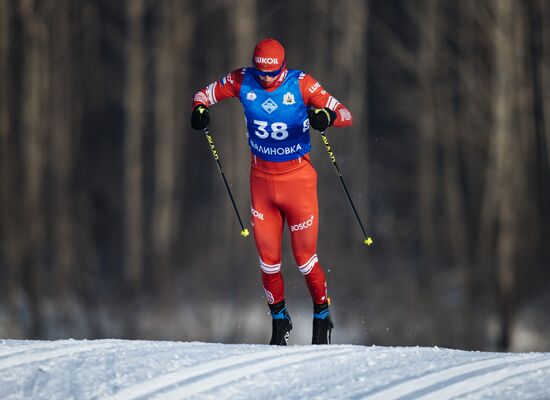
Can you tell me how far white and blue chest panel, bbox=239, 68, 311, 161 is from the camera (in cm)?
637

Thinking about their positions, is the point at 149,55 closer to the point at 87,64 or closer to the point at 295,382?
the point at 87,64

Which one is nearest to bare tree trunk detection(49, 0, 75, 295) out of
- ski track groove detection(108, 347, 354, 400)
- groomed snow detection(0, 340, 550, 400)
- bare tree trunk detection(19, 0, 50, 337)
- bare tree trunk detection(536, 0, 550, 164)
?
bare tree trunk detection(19, 0, 50, 337)

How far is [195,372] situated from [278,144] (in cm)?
182

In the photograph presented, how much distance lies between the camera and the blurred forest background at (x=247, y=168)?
16.0 metres

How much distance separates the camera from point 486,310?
16031mm

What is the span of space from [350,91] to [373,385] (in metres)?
13.4

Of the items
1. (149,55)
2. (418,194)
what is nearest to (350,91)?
(418,194)

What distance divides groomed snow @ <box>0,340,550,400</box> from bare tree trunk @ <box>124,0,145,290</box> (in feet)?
36.3

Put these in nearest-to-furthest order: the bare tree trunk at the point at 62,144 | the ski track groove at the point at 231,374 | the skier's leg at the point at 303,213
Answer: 1. the ski track groove at the point at 231,374
2. the skier's leg at the point at 303,213
3. the bare tree trunk at the point at 62,144

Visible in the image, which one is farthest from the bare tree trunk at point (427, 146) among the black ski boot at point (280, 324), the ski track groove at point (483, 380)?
the ski track groove at point (483, 380)

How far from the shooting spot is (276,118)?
6.39 meters

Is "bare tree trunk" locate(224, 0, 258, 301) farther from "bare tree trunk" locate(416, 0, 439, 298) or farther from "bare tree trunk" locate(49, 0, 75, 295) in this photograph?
"bare tree trunk" locate(416, 0, 439, 298)

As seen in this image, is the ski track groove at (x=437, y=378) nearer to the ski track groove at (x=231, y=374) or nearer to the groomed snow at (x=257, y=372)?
the groomed snow at (x=257, y=372)

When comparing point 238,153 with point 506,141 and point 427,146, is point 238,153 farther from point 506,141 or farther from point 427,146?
point 506,141
